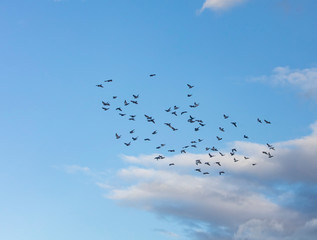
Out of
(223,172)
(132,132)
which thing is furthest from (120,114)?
(223,172)

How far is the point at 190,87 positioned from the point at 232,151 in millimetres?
27638

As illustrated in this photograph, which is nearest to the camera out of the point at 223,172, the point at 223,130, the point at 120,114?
the point at 120,114

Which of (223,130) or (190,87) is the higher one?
(190,87)

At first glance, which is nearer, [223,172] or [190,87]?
[190,87]

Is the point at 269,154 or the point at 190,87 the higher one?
the point at 190,87

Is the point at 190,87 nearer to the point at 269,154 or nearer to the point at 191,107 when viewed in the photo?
the point at 191,107

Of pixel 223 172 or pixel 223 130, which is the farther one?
pixel 223 172

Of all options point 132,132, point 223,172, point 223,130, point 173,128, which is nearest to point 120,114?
point 132,132

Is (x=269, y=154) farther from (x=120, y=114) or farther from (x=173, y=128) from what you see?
(x=120, y=114)

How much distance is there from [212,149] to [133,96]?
30.5 metres

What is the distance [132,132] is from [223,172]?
115ft

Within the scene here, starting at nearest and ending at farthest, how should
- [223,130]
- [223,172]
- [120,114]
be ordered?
[120,114] → [223,130] → [223,172]

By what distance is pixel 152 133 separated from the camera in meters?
137

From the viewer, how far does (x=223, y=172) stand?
150125mm
